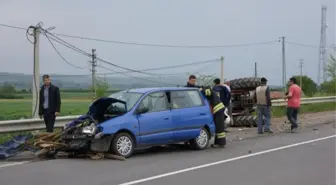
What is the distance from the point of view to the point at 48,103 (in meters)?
12.3

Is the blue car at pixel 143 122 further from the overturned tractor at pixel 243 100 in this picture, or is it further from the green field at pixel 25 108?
the overturned tractor at pixel 243 100

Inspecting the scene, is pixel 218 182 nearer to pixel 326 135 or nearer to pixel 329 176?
pixel 329 176

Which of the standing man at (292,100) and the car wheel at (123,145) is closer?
the car wheel at (123,145)

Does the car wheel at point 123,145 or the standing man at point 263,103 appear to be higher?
the standing man at point 263,103

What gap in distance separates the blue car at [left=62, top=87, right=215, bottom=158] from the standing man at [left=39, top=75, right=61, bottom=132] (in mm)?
1535

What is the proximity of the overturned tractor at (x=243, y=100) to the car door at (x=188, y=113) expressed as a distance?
5924mm

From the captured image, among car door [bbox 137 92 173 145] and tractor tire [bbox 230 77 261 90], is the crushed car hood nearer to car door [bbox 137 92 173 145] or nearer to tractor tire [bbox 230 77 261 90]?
car door [bbox 137 92 173 145]

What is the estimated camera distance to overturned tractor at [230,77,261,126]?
17.9 meters

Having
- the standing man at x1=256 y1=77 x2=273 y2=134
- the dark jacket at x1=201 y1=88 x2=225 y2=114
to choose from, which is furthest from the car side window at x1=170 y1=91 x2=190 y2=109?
the standing man at x1=256 y1=77 x2=273 y2=134

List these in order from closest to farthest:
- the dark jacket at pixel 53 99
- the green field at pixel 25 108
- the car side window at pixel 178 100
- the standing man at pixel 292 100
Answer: the car side window at pixel 178 100 < the dark jacket at pixel 53 99 < the green field at pixel 25 108 < the standing man at pixel 292 100

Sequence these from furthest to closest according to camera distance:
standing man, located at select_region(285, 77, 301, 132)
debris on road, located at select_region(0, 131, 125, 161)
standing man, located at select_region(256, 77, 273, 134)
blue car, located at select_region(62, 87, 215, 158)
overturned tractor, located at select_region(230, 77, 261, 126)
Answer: overturned tractor, located at select_region(230, 77, 261, 126), standing man, located at select_region(285, 77, 301, 132), standing man, located at select_region(256, 77, 273, 134), debris on road, located at select_region(0, 131, 125, 161), blue car, located at select_region(62, 87, 215, 158)

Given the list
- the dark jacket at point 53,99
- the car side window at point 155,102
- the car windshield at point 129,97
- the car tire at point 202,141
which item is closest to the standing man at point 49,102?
the dark jacket at point 53,99

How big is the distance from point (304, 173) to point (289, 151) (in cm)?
291

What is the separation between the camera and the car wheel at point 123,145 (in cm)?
1038
